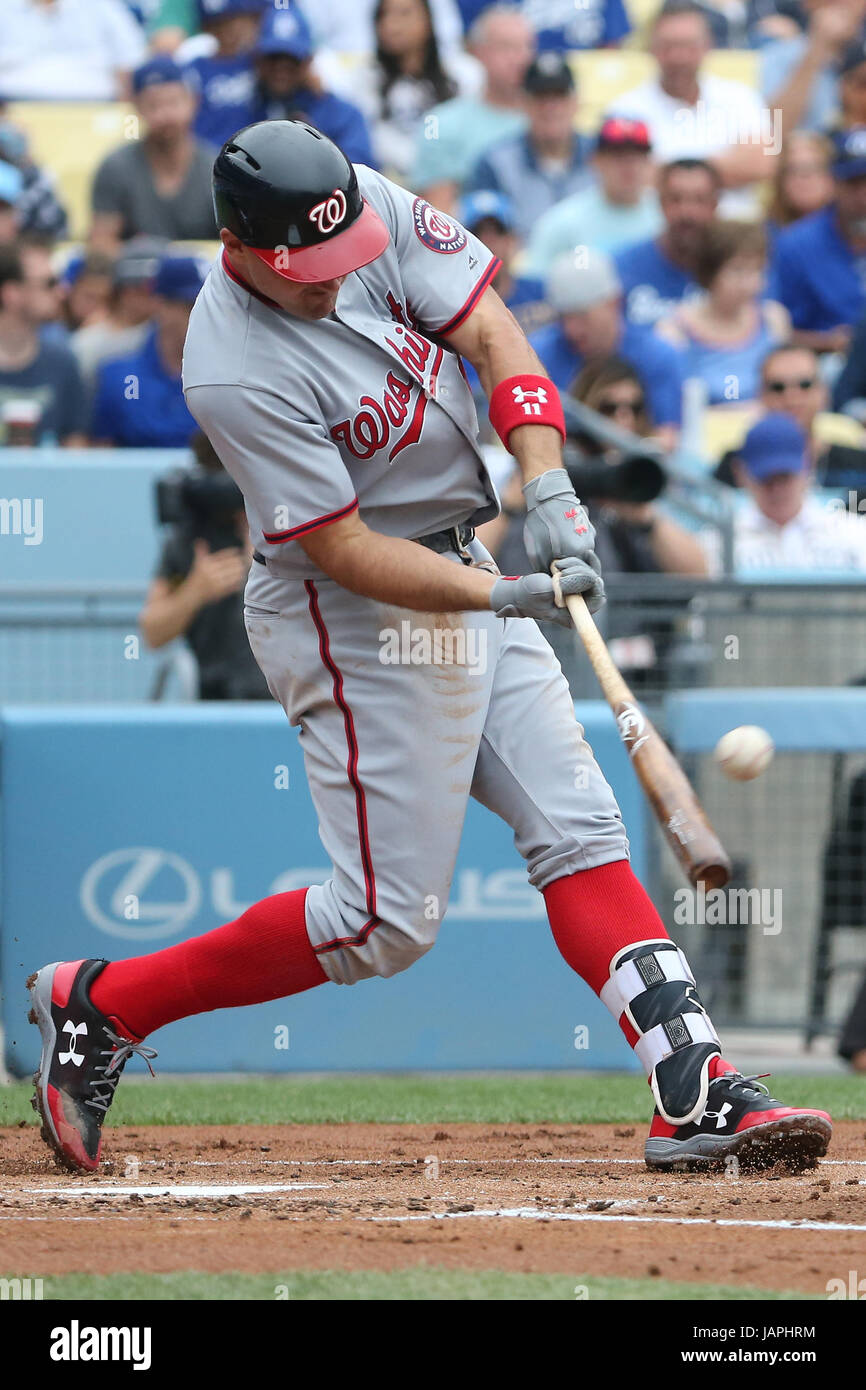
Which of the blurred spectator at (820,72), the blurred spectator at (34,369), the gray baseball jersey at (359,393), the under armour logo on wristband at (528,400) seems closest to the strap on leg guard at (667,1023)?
the gray baseball jersey at (359,393)

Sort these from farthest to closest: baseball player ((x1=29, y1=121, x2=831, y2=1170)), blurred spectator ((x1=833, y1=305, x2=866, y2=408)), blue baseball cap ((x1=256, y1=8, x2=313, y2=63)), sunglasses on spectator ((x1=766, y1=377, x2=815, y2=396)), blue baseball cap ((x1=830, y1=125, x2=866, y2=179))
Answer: blue baseball cap ((x1=256, y1=8, x2=313, y2=63)) → blue baseball cap ((x1=830, y1=125, x2=866, y2=179)) → blurred spectator ((x1=833, y1=305, x2=866, y2=408)) → sunglasses on spectator ((x1=766, y1=377, x2=815, y2=396)) → baseball player ((x1=29, y1=121, x2=831, y2=1170))

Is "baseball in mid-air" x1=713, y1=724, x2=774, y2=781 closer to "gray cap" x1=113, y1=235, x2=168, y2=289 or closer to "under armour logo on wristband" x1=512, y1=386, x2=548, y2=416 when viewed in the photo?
"under armour logo on wristband" x1=512, y1=386, x2=548, y2=416

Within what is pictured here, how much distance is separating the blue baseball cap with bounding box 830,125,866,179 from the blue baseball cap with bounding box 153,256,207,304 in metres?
3.86

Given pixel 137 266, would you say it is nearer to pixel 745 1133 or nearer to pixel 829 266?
pixel 829 266

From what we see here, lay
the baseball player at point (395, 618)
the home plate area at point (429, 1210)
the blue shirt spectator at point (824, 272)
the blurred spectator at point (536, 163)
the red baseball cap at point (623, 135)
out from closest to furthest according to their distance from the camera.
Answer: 1. the home plate area at point (429, 1210)
2. the baseball player at point (395, 618)
3. the red baseball cap at point (623, 135)
4. the blue shirt spectator at point (824, 272)
5. the blurred spectator at point (536, 163)

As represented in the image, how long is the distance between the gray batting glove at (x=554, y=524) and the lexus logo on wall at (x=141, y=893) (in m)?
2.70

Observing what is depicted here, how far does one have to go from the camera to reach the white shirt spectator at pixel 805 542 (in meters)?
7.94

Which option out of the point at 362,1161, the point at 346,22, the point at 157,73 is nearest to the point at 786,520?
the point at 157,73

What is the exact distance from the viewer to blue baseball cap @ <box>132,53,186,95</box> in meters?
9.80

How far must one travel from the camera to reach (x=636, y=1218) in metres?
3.40

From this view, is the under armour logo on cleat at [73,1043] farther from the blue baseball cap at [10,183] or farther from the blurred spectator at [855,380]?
the blue baseball cap at [10,183]

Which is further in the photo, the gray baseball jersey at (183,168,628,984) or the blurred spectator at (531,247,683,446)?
the blurred spectator at (531,247,683,446)

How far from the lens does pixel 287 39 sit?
10.1 meters

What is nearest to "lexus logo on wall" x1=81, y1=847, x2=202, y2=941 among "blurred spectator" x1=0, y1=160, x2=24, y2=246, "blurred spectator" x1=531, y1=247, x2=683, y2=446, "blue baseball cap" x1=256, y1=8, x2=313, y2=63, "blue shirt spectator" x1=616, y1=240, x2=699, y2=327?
"blurred spectator" x1=531, y1=247, x2=683, y2=446
